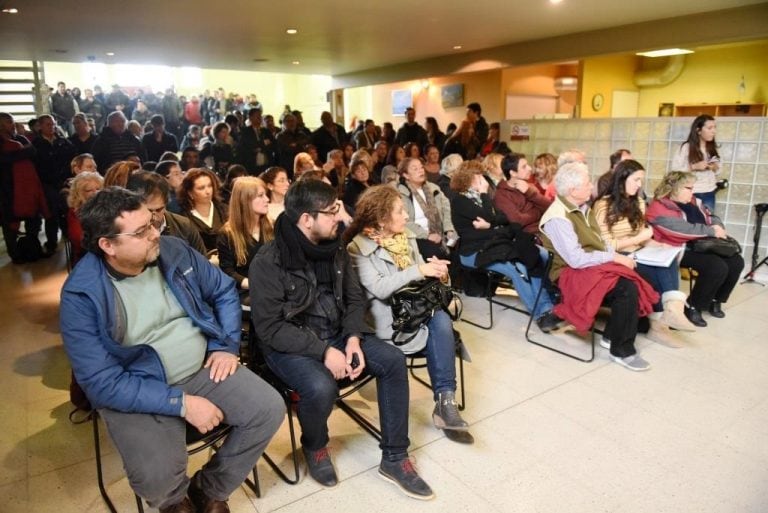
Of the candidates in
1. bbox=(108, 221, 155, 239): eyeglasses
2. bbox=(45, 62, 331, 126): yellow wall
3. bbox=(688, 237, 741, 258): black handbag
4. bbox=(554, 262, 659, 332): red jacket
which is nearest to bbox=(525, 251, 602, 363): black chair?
bbox=(554, 262, 659, 332): red jacket

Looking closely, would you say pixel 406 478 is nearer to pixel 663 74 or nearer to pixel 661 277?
pixel 661 277

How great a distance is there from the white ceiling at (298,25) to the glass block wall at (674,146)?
110cm

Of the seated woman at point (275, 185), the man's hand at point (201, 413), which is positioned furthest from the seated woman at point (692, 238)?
the man's hand at point (201, 413)

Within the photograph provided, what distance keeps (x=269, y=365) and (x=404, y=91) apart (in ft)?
36.1

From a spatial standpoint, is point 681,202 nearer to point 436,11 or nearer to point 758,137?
point 758,137

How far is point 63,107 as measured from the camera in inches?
392

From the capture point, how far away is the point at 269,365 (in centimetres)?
210

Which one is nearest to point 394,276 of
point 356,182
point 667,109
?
point 356,182

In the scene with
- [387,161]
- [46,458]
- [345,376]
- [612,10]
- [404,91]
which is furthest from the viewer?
[404,91]

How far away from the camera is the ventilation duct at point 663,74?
29.2 ft

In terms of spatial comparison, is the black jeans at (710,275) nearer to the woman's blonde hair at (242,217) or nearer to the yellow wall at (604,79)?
the woman's blonde hair at (242,217)

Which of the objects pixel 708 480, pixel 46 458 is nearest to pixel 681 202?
pixel 708 480

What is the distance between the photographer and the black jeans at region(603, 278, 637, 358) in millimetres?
2959

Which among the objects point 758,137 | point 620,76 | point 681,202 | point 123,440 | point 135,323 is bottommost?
point 123,440
